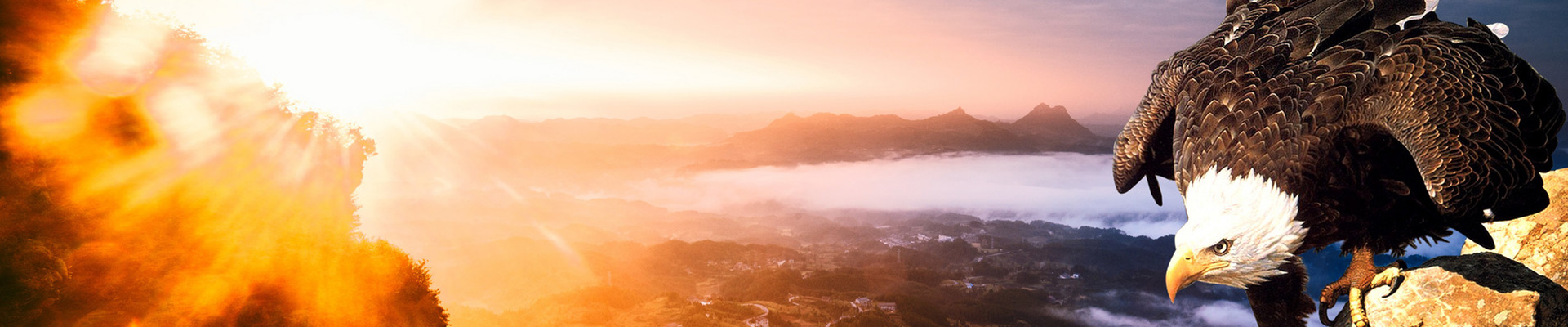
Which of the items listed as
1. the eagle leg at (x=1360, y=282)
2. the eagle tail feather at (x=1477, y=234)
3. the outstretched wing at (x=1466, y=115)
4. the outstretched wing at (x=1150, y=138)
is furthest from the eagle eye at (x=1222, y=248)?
the outstretched wing at (x=1150, y=138)

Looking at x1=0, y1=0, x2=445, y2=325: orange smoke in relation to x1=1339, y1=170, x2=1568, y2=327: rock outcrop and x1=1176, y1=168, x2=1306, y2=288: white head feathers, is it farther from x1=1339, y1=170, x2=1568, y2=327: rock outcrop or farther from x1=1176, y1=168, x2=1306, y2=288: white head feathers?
x1=1339, y1=170, x2=1568, y2=327: rock outcrop

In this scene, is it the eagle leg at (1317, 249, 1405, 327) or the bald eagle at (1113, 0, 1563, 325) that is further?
the eagle leg at (1317, 249, 1405, 327)

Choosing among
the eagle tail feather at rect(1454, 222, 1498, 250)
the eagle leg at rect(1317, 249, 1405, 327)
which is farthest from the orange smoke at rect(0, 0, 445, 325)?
the eagle tail feather at rect(1454, 222, 1498, 250)

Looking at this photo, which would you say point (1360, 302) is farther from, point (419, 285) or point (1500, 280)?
point (419, 285)

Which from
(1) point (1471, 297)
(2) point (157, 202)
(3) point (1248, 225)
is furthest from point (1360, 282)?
(2) point (157, 202)

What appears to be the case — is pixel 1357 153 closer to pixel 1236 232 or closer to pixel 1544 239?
pixel 1236 232
